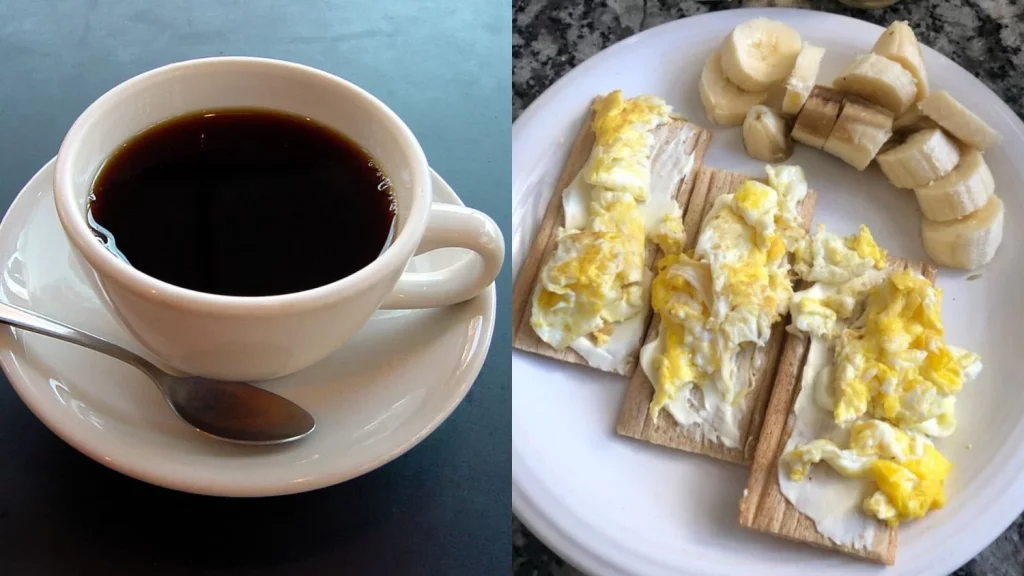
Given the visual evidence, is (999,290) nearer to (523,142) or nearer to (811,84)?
(811,84)

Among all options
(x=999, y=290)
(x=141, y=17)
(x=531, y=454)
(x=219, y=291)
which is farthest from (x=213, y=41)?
(x=999, y=290)

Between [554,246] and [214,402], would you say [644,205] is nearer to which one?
[554,246]

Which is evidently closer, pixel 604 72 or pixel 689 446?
pixel 689 446

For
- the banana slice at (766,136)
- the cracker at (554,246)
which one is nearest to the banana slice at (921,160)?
the banana slice at (766,136)

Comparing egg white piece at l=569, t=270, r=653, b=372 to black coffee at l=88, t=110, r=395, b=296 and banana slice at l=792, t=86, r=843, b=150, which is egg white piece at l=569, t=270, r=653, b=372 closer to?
banana slice at l=792, t=86, r=843, b=150

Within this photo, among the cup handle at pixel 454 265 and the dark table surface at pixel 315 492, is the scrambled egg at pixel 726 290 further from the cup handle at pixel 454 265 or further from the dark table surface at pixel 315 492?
the cup handle at pixel 454 265

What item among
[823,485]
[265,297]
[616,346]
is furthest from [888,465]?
[265,297]
